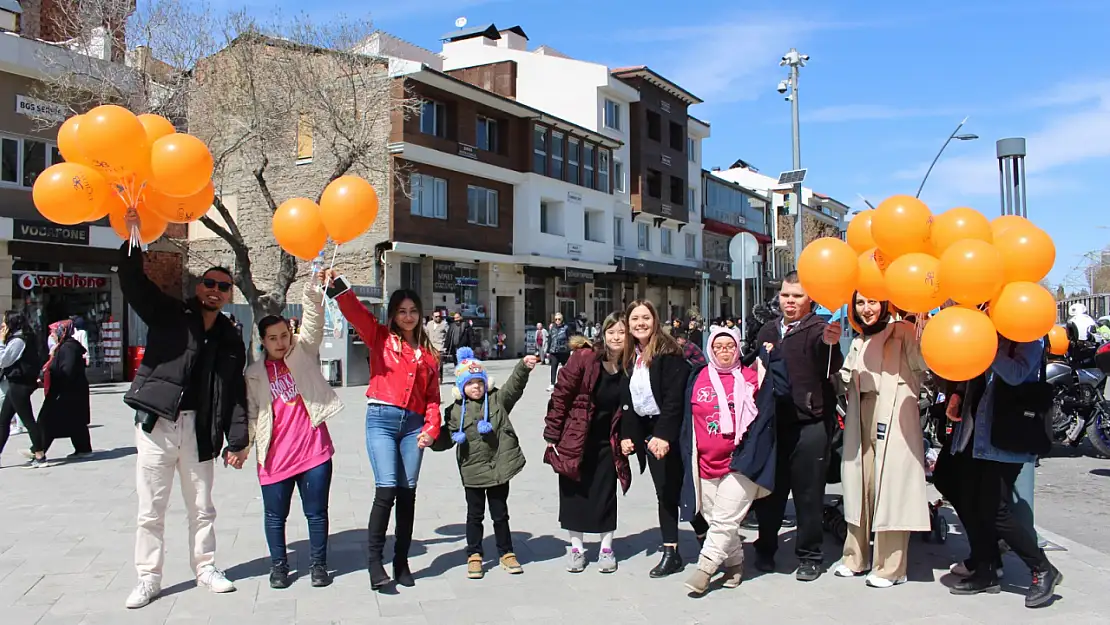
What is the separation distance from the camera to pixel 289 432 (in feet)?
16.9

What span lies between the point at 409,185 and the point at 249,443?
2307 cm

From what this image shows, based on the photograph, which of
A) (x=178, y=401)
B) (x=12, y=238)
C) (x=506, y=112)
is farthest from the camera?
(x=506, y=112)

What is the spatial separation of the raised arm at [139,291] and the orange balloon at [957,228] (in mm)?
4411

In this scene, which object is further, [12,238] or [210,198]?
[12,238]

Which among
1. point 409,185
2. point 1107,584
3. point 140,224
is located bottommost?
point 1107,584

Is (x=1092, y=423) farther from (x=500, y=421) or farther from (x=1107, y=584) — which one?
(x=500, y=421)

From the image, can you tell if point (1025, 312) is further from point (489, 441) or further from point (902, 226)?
point (489, 441)

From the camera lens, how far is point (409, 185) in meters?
27.5

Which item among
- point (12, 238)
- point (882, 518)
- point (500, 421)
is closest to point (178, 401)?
point (500, 421)

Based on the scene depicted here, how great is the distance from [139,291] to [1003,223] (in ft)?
16.3

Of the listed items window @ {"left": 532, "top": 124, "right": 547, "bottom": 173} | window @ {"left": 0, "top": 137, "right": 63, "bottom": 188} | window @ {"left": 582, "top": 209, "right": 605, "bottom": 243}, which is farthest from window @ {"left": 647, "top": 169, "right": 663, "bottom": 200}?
window @ {"left": 0, "top": 137, "right": 63, "bottom": 188}

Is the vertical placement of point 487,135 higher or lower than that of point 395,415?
higher

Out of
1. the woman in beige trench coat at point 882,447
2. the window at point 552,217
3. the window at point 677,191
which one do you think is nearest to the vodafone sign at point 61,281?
the window at point 552,217

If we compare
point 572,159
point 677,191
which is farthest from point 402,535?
point 677,191
